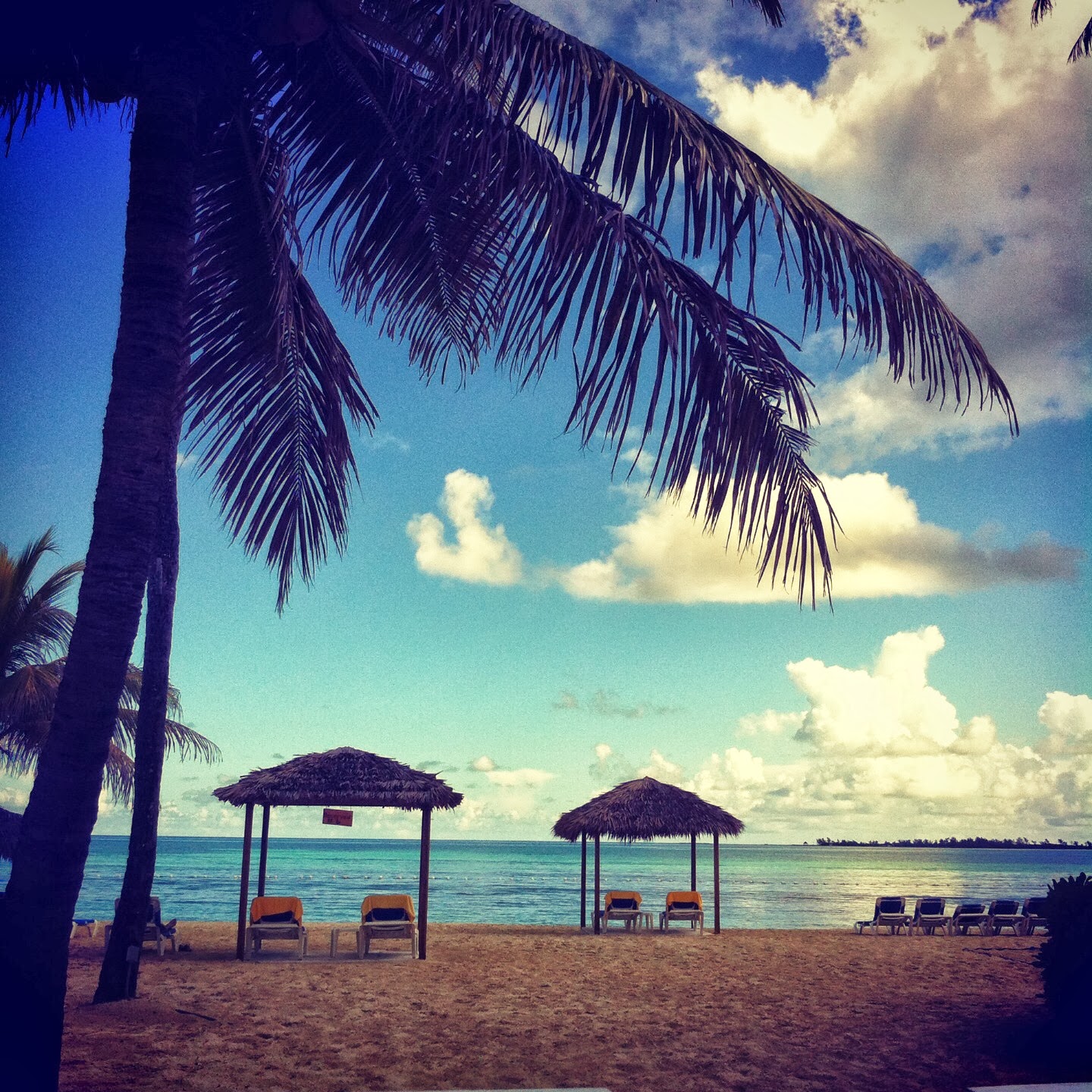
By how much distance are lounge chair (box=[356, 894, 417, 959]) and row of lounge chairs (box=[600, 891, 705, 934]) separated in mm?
5315

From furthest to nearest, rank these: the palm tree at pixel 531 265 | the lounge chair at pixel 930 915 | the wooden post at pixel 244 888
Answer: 1. the lounge chair at pixel 930 915
2. the wooden post at pixel 244 888
3. the palm tree at pixel 531 265

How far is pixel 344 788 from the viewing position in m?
12.4

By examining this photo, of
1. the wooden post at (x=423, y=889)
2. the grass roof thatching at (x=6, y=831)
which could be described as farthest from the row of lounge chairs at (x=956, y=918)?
the grass roof thatching at (x=6, y=831)

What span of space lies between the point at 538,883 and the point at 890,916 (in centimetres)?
4537

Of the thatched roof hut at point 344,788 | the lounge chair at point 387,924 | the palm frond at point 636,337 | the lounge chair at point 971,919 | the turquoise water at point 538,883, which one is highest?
the palm frond at point 636,337

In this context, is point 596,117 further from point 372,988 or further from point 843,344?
point 372,988

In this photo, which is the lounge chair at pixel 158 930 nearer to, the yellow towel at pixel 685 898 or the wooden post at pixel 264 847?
the wooden post at pixel 264 847

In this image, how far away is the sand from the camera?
6.32 metres

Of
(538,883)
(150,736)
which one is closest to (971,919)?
(150,736)

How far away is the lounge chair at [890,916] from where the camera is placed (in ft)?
57.5

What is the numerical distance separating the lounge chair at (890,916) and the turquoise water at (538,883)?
9.38 m

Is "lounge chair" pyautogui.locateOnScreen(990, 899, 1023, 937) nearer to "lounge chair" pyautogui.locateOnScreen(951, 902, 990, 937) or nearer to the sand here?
"lounge chair" pyautogui.locateOnScreen(951, 902, 990, 937)

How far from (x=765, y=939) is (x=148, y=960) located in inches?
370

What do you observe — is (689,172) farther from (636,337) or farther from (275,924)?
(275,924)
